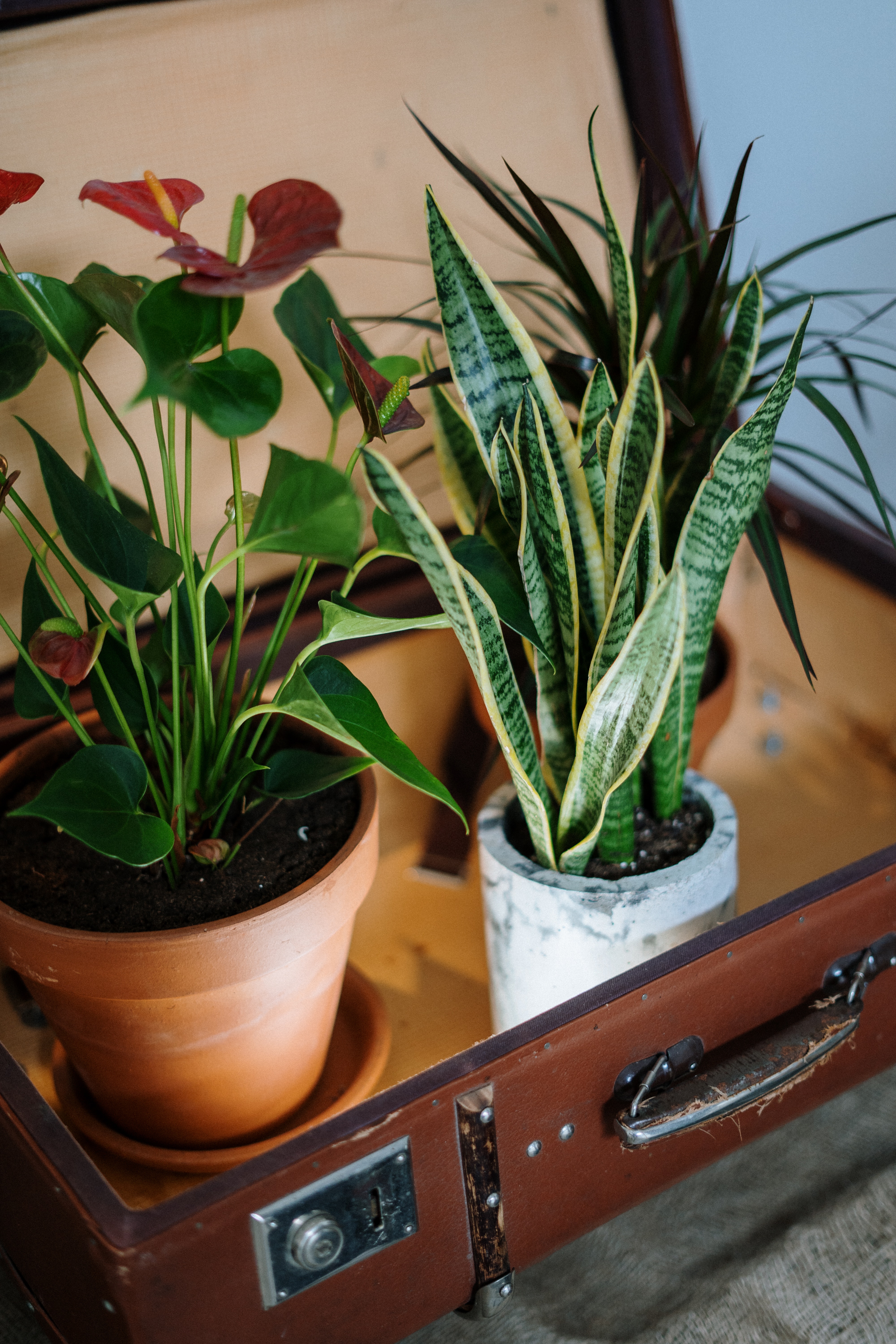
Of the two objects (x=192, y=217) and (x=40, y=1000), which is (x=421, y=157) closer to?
(x=192, y=217)

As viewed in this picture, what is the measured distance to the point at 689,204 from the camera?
23.2 inches

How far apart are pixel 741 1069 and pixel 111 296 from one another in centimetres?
41

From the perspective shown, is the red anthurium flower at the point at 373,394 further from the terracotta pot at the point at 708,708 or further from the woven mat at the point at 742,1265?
the woven mat at the point at 742,1265

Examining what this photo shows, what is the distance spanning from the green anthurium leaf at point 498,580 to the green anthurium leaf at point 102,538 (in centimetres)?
12

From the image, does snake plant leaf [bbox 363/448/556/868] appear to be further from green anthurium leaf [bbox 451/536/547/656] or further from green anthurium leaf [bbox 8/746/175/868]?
green anthurium leaf [bbox 8/746/175/868]

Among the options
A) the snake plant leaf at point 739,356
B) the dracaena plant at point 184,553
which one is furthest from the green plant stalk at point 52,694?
the snake plant leaf at point 739,356

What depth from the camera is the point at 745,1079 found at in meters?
0.46

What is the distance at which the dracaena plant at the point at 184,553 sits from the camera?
352 mm

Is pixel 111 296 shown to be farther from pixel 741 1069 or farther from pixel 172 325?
pixel 741 1069

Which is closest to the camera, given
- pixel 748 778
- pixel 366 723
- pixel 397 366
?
pixel 366 723

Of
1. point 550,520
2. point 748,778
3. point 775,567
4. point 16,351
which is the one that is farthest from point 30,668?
point 748,778

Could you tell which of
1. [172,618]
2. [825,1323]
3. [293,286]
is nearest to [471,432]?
[293,286]

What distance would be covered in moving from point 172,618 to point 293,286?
0.66 ft

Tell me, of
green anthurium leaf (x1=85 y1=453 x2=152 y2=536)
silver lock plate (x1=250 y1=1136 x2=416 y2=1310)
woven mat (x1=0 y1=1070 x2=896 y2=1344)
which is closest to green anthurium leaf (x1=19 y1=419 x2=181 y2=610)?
green anthurium leaf (x1=85 y1=453 x2=152 y2=536)
